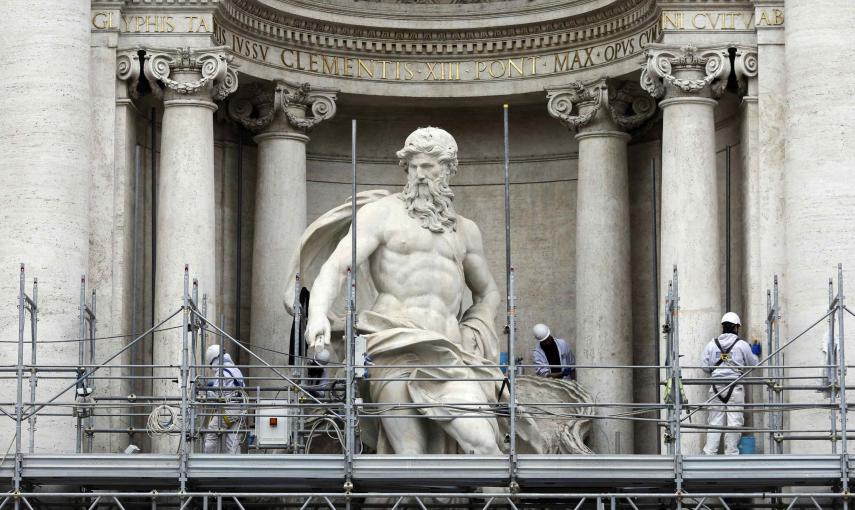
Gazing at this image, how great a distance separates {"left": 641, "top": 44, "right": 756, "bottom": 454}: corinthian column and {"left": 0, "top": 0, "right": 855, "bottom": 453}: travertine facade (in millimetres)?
24

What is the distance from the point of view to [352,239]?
22.5m

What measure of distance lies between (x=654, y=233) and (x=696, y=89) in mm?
2296

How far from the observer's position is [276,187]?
25812mm

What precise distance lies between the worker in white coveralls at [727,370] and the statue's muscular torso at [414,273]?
2.46 meters

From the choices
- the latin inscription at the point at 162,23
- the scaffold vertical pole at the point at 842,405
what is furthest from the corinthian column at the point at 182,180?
the scaffold vertical pole at the point at 842,405

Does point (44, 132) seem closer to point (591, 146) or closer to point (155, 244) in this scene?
point (155, 244)

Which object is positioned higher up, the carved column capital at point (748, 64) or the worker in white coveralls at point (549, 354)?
the carved column capital at point (748, 64)

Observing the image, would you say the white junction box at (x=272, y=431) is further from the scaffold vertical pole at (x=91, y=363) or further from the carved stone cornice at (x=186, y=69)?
the carved stone cornice at (x=186, y=69)

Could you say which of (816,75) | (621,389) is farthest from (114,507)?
(816,75)

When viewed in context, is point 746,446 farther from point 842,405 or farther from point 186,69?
point 186,69

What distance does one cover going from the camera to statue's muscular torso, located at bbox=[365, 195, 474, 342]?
2284 cm

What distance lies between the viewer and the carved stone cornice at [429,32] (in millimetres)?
25453

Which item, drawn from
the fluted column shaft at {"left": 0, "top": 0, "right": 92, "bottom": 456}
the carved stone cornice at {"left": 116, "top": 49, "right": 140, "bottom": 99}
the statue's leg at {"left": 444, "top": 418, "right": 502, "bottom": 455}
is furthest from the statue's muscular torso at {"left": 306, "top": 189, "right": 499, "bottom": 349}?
the carved stone cornice at {"left": 116, "top": 49, "right": 140, "bottom": 99}

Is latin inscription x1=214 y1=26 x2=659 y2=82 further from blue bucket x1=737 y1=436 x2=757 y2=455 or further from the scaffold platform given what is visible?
the scaffold platform
